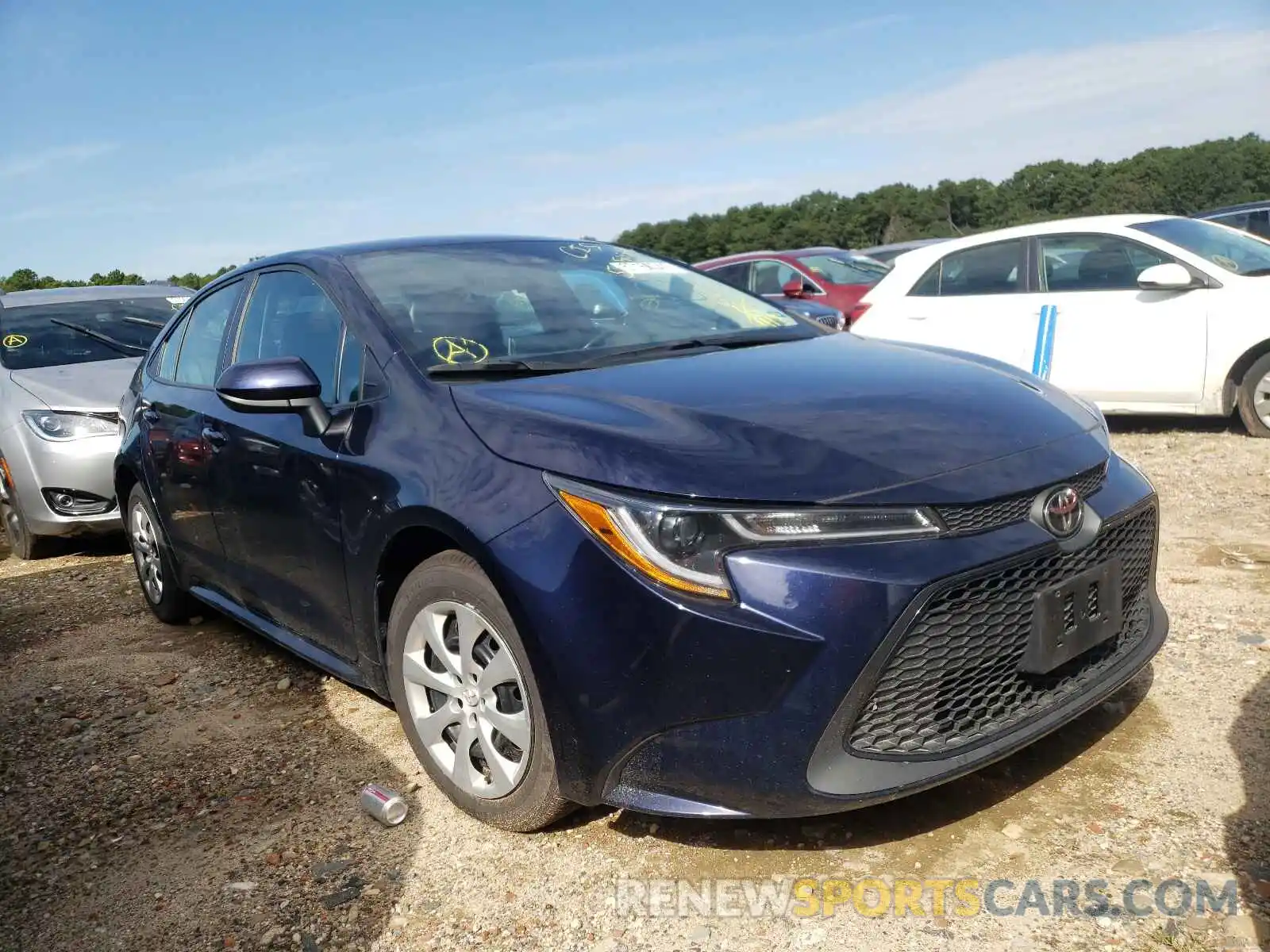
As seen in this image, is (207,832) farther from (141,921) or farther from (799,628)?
(799,628)

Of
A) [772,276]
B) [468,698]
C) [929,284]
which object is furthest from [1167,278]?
[772,276]

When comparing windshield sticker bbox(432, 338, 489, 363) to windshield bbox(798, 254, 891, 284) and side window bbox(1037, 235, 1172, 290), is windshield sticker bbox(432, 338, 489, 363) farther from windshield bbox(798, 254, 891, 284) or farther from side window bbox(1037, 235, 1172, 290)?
windshield bbox(798, 254, 891, 284)

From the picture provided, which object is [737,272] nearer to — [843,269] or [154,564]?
[843,269]

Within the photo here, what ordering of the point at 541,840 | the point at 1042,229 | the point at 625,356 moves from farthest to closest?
the point at 1042,229
the point at 625,356
the point at 541,840

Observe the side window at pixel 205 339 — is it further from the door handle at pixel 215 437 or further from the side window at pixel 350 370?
the side window at pixel 350 370

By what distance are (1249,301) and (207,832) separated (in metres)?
6.44

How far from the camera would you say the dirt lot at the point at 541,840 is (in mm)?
2391

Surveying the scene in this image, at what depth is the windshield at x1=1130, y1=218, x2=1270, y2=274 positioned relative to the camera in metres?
6.93

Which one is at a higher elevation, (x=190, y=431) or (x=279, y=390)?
(x=279, y=390)

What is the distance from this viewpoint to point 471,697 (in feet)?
9.19

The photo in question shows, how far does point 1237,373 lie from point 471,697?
19.3ft

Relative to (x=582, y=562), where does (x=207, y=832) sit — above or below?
below

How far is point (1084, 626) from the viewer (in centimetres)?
252

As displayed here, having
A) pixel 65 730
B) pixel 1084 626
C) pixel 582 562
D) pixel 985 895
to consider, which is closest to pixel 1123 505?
pixel 1084 626
